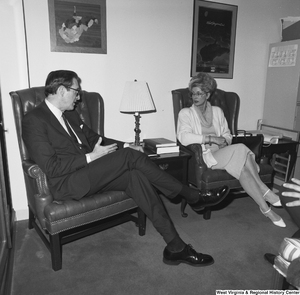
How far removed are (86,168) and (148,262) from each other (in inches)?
30.6

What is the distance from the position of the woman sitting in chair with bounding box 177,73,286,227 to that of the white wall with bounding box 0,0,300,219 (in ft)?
1.41

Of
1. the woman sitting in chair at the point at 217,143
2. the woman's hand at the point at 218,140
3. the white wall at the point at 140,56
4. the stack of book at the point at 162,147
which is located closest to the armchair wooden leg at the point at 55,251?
the white wall at the point at 140,56

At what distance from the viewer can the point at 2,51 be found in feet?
7.86

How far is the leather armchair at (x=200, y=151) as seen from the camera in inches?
106

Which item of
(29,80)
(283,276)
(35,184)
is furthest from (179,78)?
(283,276)

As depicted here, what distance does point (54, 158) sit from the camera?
6.42ft

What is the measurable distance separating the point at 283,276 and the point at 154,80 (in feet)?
7.45

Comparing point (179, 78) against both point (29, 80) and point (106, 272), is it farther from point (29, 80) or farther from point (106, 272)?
point (106, 272)

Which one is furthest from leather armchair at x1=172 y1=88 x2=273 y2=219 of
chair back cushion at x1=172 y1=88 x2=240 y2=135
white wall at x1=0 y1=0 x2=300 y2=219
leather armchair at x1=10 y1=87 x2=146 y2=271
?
leather armchair at x1=10 y1=87 x2=146 y2=271

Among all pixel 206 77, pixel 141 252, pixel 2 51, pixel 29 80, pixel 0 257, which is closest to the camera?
pixel 0 257

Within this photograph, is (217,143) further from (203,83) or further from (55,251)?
(55,251)

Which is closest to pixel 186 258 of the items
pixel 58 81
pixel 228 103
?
pixel 58 81

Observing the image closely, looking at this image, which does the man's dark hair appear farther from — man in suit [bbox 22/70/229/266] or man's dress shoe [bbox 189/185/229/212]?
man's dress shoe [bbox 189/185/229/212]

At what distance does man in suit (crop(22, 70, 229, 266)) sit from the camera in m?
1.97
